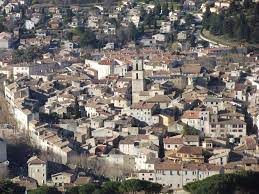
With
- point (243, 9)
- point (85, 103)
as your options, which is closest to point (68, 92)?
point (85, 103)

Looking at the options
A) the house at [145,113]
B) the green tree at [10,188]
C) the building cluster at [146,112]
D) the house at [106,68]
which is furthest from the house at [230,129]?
the house at [106,68]

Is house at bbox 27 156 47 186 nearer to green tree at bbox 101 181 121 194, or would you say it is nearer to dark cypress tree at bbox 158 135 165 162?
green tree at bbox 101 181 121 194

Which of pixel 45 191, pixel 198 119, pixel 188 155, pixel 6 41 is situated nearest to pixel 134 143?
pixel 188 155

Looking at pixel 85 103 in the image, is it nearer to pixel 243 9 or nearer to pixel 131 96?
pixel 131 96

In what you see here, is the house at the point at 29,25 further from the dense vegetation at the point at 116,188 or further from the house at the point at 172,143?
the dense vegetation at the point at 116,188

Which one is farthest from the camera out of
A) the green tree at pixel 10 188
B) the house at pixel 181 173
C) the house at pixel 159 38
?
the house at pixel 159 38

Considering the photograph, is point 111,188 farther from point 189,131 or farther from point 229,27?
point 229,27
